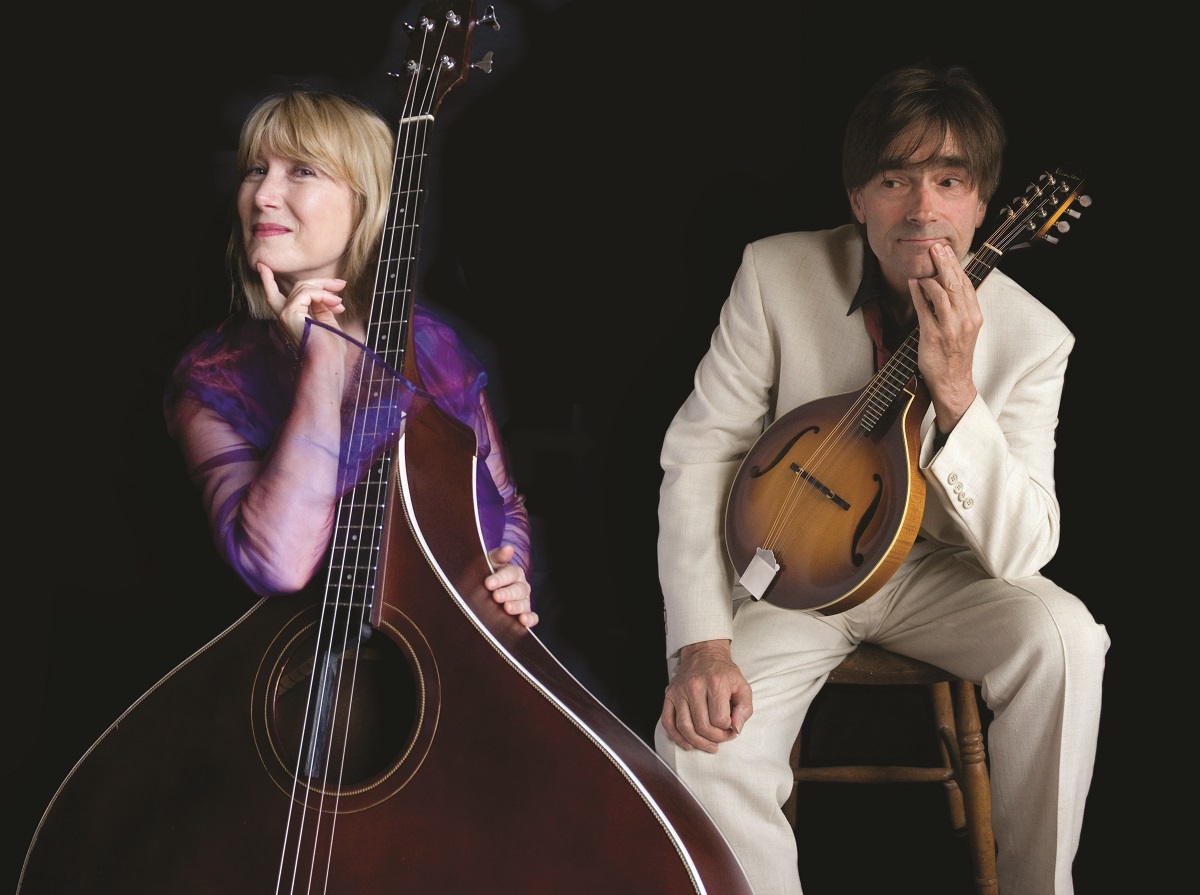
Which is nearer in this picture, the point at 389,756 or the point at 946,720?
the point at 389,756

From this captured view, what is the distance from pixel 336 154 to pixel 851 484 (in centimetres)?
114

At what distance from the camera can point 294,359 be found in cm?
174

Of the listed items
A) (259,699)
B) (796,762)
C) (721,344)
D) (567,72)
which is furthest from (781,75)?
(259,699)

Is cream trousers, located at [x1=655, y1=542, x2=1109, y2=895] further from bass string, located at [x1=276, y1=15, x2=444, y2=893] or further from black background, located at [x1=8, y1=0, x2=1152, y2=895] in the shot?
bass string, located at [x1=276, y1=15, x2=444, y2=893]

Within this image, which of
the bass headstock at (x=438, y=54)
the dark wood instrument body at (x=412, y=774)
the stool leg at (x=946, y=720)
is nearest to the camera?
the dark wood instrument body at (x=412, y=774)

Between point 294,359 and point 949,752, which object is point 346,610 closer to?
point 294,359

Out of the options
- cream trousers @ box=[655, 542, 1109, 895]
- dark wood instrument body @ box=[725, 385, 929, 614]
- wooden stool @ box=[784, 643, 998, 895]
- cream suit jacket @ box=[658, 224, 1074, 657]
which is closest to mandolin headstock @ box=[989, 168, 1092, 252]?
cream suit jacket @ box=[658, 224, 1074, 657]

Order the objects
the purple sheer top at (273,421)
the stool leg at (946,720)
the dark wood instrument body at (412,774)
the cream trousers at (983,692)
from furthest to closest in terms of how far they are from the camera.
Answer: the stool leg at (946,720), the cream trousers at (983,692), the purple sheer top at (273,421), the dark wood instrument body at (412,774)

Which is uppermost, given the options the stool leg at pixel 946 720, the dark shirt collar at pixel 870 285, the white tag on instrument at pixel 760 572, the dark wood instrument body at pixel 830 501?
the dark shirt collar at pixel 870 285

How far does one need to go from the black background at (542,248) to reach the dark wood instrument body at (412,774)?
0.57 m

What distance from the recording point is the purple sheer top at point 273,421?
4.83 ft

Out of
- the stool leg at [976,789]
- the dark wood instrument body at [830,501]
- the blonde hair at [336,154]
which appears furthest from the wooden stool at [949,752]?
the blonde hair at [336,154]

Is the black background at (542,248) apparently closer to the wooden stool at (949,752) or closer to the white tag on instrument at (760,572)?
the wooden stool at (949,752)

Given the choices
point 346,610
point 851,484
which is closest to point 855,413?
point 851,484
